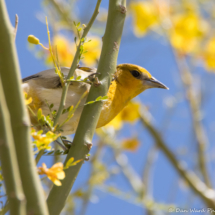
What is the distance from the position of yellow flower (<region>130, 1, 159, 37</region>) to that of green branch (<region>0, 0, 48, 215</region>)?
3657 millimetres

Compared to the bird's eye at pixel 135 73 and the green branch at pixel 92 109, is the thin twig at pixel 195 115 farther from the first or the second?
the green branch at pixel 92 109

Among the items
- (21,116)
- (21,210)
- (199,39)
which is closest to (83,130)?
(21,116)

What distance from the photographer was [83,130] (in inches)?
77.1

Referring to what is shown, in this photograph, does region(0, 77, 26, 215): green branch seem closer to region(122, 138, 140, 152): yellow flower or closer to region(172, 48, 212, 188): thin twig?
region(122, 138, 140, 152): yellow flower

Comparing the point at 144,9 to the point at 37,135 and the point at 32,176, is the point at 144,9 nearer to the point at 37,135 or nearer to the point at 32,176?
the point at 37,135

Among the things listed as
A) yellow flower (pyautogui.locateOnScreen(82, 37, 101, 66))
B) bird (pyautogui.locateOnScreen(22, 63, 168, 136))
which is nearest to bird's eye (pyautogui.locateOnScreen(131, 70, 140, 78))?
bird (pyautogui.locateOnScreen(22, 63, 168, 136))

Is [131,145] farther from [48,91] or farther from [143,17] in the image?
[143,17]

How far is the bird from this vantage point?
2.64m

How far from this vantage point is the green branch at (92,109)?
5.91 feet

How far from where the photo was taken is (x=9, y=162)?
100 cm

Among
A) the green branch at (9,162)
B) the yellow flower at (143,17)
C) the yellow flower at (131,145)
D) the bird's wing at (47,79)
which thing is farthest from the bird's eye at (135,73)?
the green branch at (9,162)

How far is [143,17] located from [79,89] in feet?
8.22

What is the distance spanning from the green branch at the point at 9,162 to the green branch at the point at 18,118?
13 cm

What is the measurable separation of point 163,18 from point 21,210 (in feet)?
14.3
